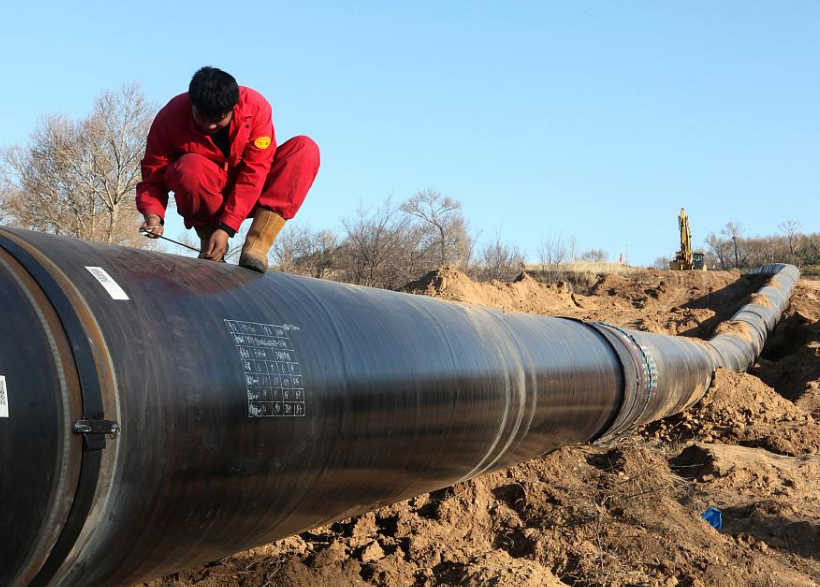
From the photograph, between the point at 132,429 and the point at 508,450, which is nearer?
the point at 132,429

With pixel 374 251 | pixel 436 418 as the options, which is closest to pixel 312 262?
pixel 374 251

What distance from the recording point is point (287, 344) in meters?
2.46

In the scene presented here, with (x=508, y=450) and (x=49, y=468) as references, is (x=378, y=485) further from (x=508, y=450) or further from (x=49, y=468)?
(x=49, y=468)

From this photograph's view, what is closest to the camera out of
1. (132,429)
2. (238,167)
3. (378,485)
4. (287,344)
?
(132,429)

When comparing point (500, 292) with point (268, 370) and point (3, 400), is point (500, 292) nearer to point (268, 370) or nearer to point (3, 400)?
point (268, 370)

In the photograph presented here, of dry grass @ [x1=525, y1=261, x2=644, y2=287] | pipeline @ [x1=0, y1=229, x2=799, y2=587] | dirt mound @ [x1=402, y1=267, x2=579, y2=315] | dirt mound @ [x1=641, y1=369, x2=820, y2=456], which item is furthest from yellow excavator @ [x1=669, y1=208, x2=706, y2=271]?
pipeline @ [x1=0, y1=229, x2=799, y2=587]

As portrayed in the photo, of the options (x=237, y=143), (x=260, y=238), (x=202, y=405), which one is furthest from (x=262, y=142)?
(x=202, y=405)

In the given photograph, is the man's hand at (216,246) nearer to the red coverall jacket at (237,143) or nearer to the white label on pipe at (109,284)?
the red coverall jacket at (237,143)

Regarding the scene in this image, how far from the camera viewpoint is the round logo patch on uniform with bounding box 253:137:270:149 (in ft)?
12.0

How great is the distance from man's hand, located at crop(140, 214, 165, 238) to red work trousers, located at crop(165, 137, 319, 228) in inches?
5.9

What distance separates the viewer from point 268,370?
2.30m

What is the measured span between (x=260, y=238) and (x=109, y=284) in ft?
4.53

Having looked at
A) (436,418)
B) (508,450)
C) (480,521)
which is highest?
(436,418)

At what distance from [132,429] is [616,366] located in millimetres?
3804
